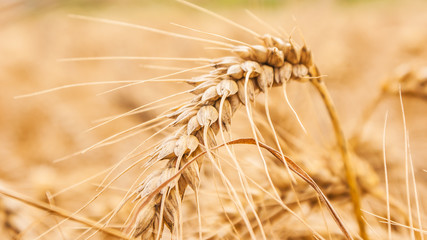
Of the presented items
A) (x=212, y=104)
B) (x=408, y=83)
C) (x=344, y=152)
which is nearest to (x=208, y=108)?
(x=212, y=104)

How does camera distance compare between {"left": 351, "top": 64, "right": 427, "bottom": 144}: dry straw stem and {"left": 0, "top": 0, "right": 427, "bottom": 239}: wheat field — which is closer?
{"left": 0, "top": 0, "right": 427, "bottom": 239}: wheat field

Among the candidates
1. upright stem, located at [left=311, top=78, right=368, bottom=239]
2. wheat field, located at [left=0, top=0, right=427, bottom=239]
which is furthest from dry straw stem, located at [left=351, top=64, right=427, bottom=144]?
upright stem, located at [left=311, top=78, right=368, bottom=239]

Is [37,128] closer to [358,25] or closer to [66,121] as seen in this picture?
[66,121]

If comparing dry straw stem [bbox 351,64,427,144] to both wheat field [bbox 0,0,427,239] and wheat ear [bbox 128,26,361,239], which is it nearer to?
wheat field [bbox 0,0,427,239]

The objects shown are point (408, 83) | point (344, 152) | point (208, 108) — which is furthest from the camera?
point (408, 83)

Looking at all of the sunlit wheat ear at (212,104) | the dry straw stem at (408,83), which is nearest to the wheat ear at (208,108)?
the sunlit wheat ear at (212,104)

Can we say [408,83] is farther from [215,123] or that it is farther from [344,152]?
[215,123]

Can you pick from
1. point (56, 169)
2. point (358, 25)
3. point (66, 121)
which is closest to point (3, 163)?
point (56, 169)

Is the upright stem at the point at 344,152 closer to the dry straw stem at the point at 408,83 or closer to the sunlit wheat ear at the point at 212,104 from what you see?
the sunlit wheat ear at the point at 212,104

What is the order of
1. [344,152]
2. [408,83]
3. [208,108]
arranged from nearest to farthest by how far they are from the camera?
[208,108] < [344,152] < [408,83]
